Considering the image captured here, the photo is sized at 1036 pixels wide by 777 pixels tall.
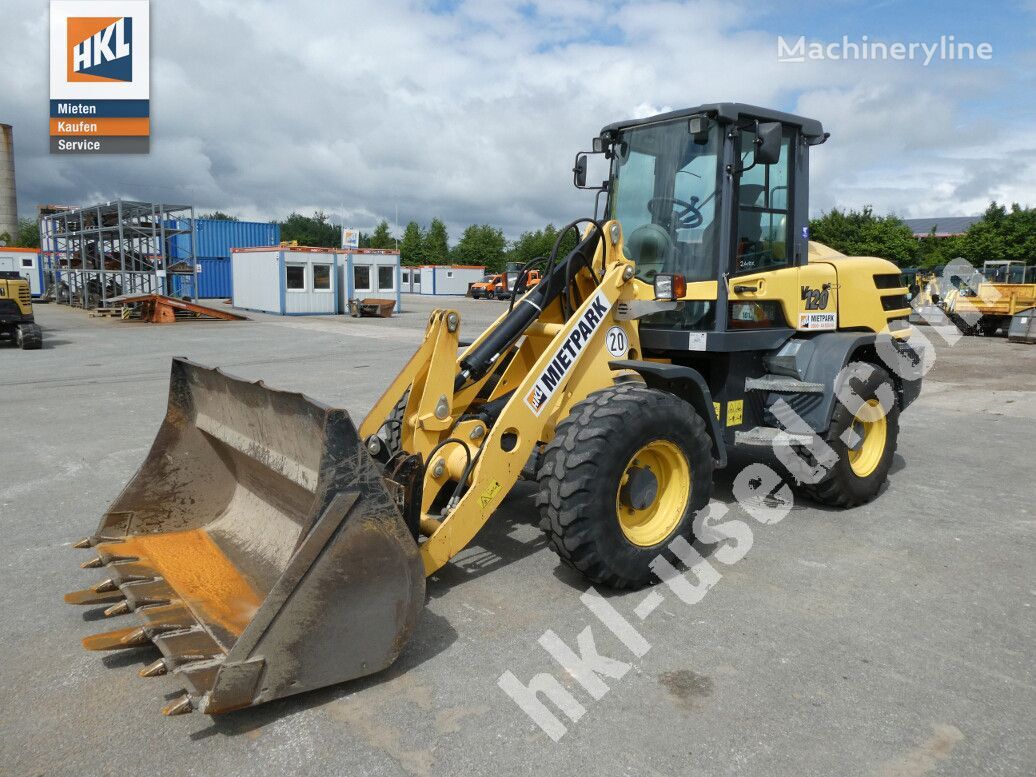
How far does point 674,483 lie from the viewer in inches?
173

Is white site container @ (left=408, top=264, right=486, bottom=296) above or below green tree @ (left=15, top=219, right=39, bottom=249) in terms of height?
below

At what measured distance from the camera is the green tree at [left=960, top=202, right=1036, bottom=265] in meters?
42.5

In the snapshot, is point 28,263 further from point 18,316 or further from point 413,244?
point 413,244

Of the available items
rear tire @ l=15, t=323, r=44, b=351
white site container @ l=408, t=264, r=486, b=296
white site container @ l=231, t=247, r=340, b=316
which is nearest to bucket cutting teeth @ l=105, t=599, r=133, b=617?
rear tire @ l=15, t=323, r=44, b=351

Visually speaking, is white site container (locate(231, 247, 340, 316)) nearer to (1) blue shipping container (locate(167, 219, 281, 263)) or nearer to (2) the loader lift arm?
(1) blue shipping container (locate(167, 219, 281, 263))

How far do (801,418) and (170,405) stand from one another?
417cm

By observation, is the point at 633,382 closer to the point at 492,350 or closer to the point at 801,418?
the point at 492,350

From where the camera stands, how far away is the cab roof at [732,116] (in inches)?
194

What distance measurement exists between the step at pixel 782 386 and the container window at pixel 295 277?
25921 mm

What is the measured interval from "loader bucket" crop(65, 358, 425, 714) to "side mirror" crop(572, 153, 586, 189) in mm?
3044

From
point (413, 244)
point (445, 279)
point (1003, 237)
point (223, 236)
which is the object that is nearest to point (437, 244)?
point (413, 244)

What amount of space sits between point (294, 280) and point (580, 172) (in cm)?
2521

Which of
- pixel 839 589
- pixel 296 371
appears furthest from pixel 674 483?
pixel 296 371

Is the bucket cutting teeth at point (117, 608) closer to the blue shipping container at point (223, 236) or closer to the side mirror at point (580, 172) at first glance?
the side mirror at point (580, 172)
